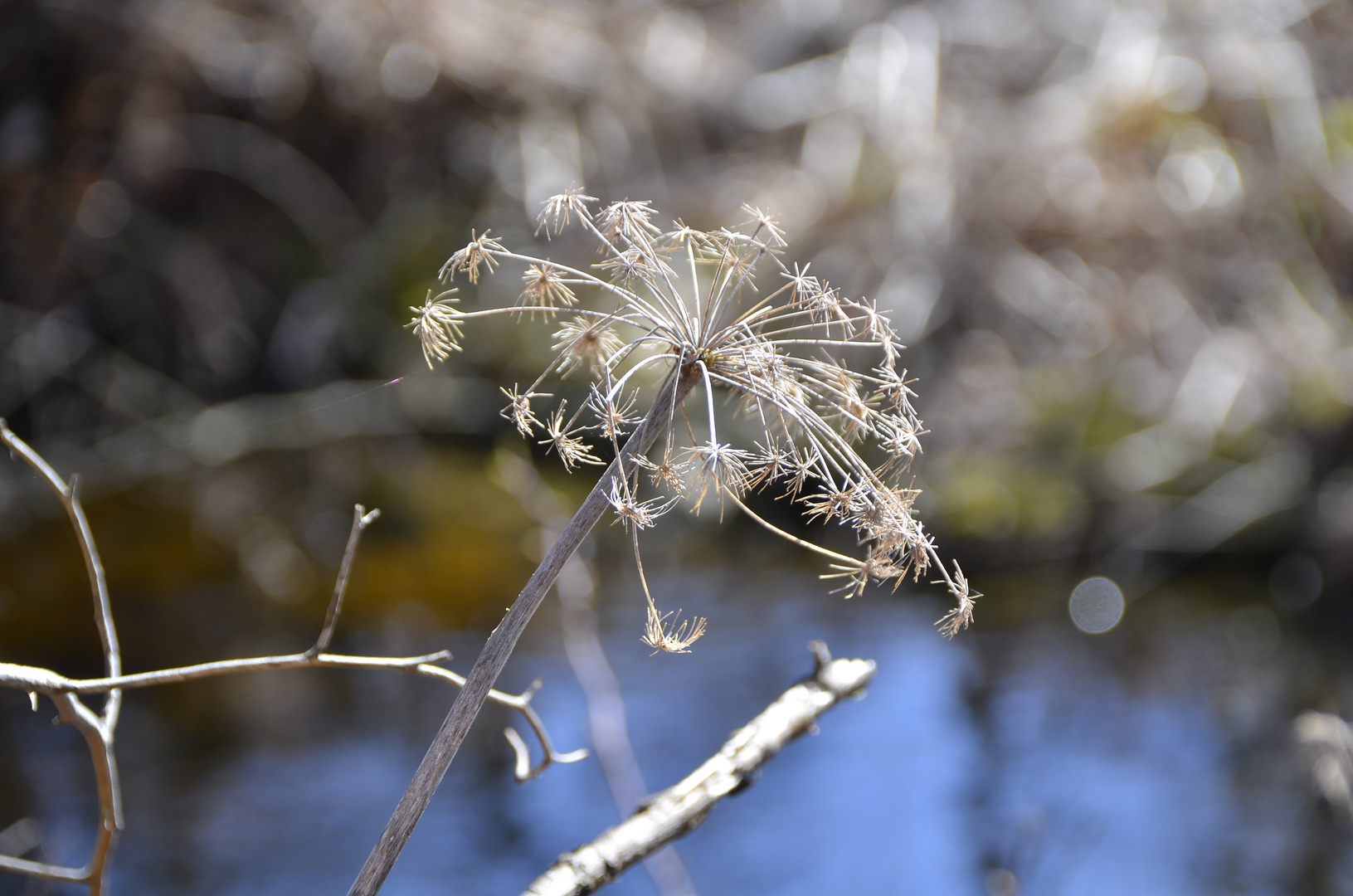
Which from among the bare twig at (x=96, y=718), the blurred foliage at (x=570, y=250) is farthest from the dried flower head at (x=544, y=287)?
the blurred foliage at (x=570, y=250)

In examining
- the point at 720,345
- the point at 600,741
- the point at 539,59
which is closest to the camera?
the point at 720,345

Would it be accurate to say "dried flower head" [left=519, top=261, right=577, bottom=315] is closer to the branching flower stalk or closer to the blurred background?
the branching flower stalk

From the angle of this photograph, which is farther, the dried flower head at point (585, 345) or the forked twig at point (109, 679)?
the dried flower head at point (585, 345)

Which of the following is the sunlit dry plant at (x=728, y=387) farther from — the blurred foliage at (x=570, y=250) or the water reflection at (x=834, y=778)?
the blurred foliage at (x=570, y=250)

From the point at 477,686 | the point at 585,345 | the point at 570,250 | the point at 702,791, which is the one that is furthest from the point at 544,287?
the point at 570,250

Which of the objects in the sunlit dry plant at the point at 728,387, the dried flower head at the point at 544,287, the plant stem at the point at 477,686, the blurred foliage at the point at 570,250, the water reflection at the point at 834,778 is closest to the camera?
the plant stem at the point at 477,686

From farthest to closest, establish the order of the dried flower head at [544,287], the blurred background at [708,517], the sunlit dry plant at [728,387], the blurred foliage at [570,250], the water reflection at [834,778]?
the blurred foliage at [570,250] → the blurred background at [708,517] → the water reflection at [834,778] → the dried flower head at [544,287] → the sunlit dry plant at [728,387]

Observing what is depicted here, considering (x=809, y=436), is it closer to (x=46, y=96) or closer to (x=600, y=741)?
(x=600, y=741)

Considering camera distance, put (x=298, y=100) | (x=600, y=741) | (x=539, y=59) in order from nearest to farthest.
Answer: (x=600, y=741), (x=298, y=100), (x=539, y=59)

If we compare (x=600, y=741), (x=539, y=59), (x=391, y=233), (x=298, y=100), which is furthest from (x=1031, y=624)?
(x=298, y=100)
